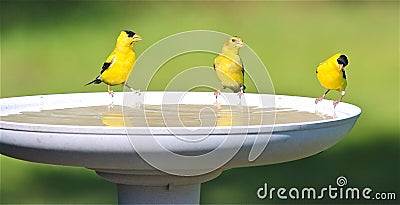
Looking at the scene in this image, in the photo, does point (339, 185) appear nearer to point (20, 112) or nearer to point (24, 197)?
point (24, 197)

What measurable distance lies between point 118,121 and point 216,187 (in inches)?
80.9

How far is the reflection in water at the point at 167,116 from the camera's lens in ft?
8.01

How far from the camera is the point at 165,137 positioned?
2018 millimetres

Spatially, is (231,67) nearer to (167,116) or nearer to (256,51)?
(167,116)

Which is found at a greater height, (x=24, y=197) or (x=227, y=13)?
(x=227, y=13)

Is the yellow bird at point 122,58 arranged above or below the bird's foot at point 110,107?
above

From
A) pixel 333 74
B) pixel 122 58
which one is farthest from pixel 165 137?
pixel 333 74

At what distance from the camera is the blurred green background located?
4523 millimetres

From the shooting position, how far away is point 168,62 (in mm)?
6945

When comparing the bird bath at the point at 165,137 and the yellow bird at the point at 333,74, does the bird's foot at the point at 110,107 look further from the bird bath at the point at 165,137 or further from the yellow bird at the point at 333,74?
the yellow bird at the point at 333,74

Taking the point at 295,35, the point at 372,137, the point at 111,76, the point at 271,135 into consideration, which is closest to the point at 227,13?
the point at 295,35

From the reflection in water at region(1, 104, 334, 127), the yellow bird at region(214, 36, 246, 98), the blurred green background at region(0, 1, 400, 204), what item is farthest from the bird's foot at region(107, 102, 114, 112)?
the blurred green background at region(0, 1, 400, 204)

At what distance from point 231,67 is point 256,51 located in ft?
13.1

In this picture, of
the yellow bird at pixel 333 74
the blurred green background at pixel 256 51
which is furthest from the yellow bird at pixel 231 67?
the blurred green background at pixel 256 51
